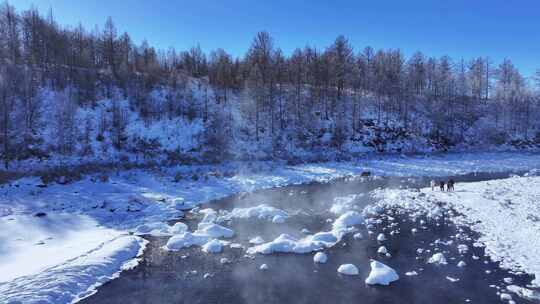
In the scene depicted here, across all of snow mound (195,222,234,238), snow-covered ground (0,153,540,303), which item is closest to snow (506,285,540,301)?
snow-covered ground (0,153,540,303)

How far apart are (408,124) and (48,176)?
5432 centimetres

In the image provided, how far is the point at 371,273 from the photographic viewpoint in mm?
11406

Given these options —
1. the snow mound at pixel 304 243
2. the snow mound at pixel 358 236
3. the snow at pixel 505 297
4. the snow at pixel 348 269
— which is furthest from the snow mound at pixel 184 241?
the snow at pixel 505 297

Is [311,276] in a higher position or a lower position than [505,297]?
lower

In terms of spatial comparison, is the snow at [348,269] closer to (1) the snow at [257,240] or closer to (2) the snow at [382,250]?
(2) the snow at [382,250]

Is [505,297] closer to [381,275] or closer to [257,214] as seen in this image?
[381,275]

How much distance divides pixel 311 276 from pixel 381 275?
236 centimetres

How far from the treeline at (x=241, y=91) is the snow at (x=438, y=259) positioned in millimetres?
34479

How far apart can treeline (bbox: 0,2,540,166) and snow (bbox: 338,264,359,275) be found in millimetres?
34105

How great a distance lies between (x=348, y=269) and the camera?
11922 mm

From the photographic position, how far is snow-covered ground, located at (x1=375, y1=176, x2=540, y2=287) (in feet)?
42.5

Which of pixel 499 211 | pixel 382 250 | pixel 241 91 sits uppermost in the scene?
pixel 241 91

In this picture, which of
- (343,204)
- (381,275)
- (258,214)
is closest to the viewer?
(381,275)

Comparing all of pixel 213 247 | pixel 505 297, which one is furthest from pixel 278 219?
pixel 505 297
